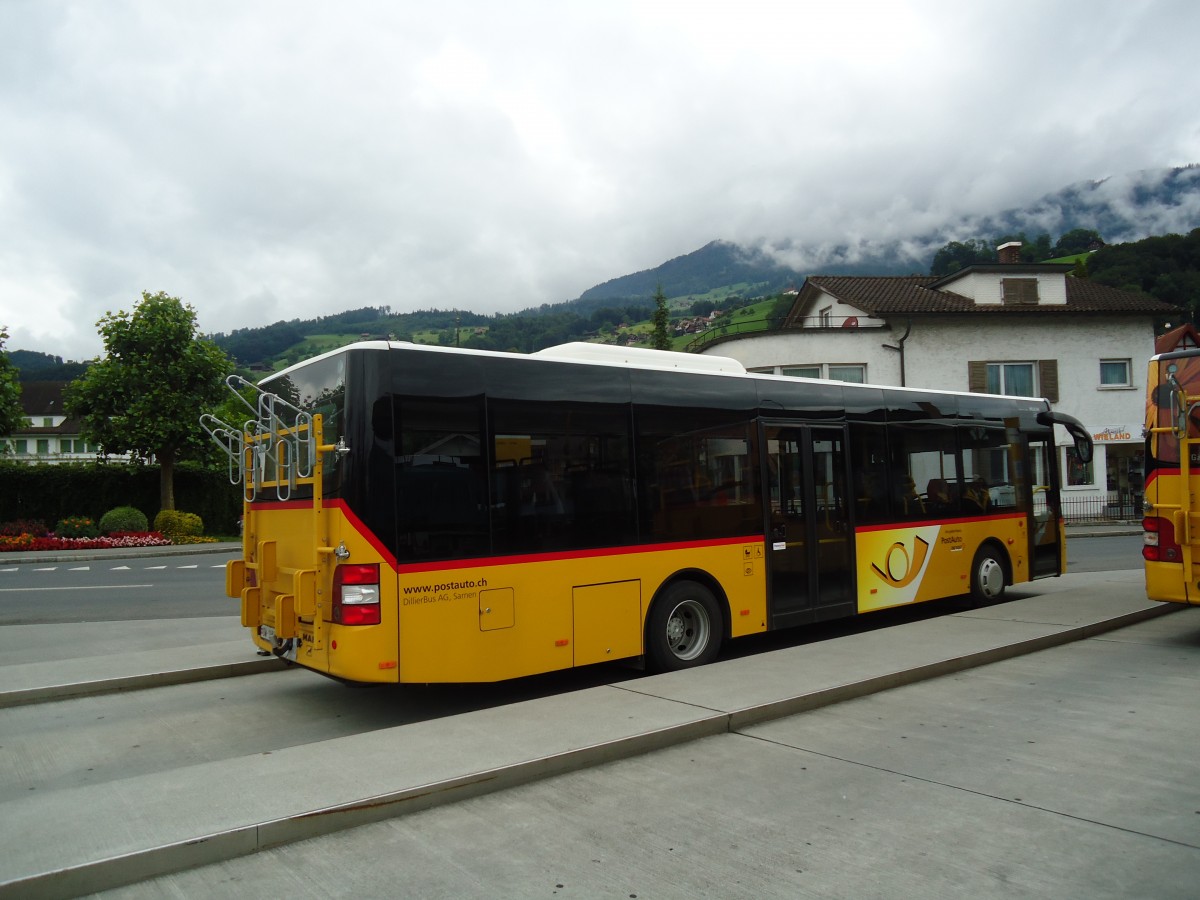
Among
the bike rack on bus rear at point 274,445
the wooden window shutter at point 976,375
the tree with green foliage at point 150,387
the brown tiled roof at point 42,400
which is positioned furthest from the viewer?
the brown tiled roof at point 42,400

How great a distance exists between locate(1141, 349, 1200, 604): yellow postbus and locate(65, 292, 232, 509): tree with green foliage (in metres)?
30.4

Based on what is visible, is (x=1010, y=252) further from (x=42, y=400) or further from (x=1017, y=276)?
(x=42, y=400)

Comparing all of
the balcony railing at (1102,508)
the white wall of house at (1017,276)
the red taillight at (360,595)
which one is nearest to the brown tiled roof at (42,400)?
the white wall of house at (1017,276)

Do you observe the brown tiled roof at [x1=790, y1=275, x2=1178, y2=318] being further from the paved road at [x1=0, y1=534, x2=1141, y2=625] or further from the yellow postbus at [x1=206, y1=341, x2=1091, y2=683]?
the yellow postbus at [x1=206, y1=341, x2=1091, y2=683]

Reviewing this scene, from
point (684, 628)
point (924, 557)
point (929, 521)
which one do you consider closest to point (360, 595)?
point (684, 628)

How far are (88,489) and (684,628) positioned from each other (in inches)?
1286

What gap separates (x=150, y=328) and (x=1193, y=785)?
34414 mm

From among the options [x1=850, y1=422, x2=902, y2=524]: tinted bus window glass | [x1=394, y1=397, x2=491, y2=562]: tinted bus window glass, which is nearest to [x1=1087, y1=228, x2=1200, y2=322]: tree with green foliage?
[x1=850, y1=422, x2=902, y2=524]: tinted bus window glass

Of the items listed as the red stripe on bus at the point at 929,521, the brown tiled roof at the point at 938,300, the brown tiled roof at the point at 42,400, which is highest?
the brown tiled roof at the point at 42,400

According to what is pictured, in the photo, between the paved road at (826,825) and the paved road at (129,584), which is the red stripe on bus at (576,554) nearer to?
the paved road at (826,825)

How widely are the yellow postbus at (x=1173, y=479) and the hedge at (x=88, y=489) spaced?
110 feet

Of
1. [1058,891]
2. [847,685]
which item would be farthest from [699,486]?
[1058,891]

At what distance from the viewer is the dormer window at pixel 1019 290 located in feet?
118

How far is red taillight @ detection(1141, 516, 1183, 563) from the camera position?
9.52m
